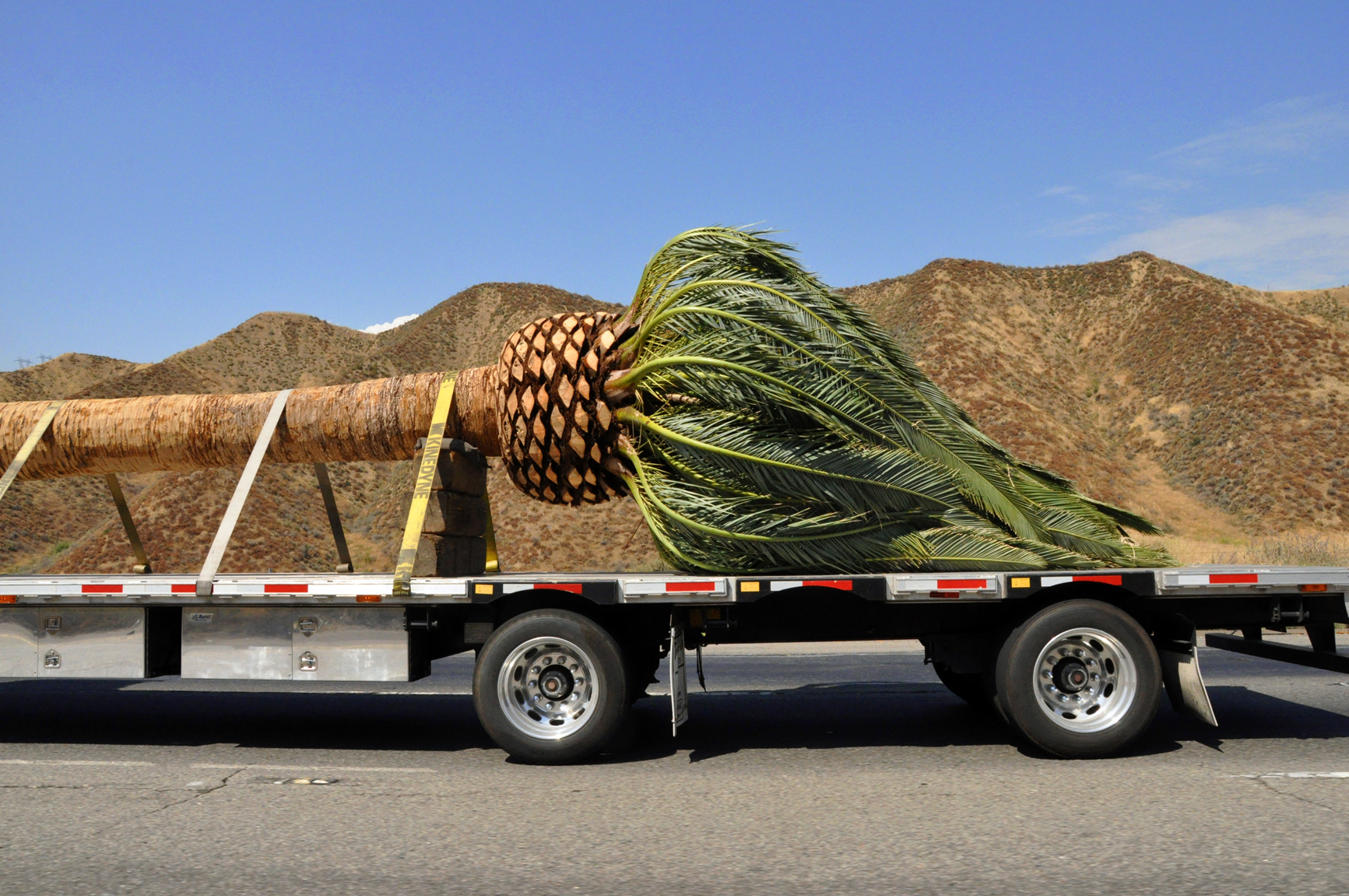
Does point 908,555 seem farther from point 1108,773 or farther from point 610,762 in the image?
point 610,762

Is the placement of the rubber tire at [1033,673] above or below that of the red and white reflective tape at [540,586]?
below

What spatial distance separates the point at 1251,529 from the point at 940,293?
24.1 meters

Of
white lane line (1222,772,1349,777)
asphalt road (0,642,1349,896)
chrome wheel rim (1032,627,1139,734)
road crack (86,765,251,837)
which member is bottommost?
white lane line (1222,772,1349,777)

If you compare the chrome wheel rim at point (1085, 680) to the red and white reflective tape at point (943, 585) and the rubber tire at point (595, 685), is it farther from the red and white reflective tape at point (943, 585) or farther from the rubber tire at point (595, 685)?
the rubber tire at point (595, 685)

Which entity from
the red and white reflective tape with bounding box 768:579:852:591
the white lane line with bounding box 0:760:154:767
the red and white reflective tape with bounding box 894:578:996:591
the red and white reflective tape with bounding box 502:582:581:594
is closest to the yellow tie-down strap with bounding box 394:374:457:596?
the red and white reflective tape with bounding box 502:582:581:594

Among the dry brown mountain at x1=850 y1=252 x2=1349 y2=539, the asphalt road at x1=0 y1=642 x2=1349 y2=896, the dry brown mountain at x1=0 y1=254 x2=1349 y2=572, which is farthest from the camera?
the dry brown mountain at x1=850 y1=252 x2=1349 y2=539

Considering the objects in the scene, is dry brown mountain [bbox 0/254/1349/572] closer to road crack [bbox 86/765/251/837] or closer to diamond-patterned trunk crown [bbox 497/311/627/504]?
diamond-patterned trunk crown [bbox 497/311/627/504]

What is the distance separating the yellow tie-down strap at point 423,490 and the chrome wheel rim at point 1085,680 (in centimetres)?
413

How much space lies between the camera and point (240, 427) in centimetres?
830

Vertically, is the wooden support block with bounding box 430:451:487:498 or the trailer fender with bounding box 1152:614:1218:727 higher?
the wooden support block with bounding box 430:451:487:498

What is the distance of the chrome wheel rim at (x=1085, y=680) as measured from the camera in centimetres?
629

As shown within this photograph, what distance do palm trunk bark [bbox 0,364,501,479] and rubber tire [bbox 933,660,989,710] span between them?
4009 mm

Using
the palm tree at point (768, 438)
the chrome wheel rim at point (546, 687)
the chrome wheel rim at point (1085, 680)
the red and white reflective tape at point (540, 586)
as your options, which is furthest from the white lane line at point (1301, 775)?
the red and white reflective tape at point (540, 586)

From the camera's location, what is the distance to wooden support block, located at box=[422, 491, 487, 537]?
24.2 feet
